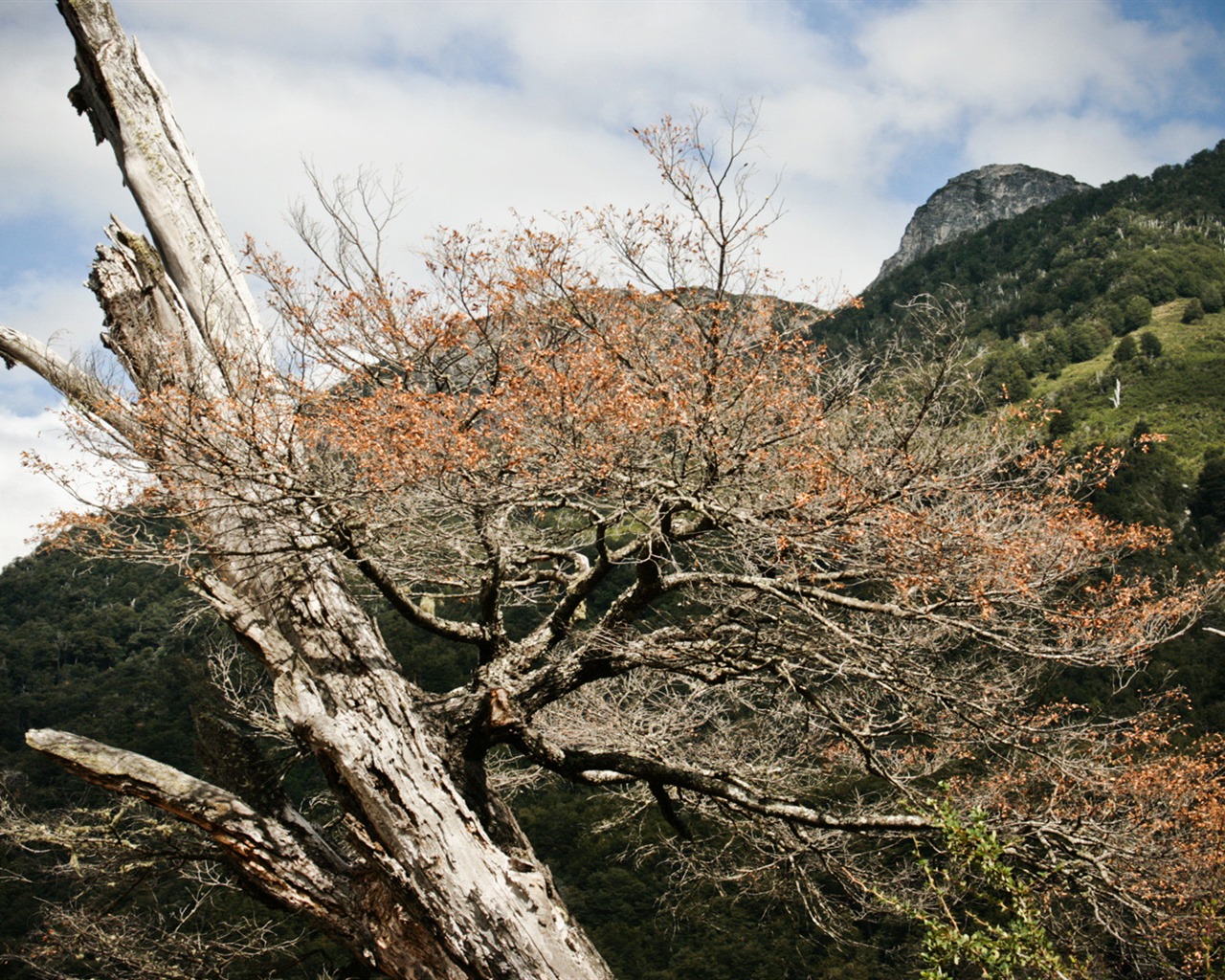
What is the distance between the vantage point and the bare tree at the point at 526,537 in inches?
202

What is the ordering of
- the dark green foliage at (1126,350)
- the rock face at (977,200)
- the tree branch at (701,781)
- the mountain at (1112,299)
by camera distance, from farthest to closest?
the rock face at (977,200) → the dark green foliage at (1126,350) → the mountain at (1112,299) → the tree branch at (701,781)

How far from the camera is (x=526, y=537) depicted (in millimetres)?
6453

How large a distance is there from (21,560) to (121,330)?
43198mm

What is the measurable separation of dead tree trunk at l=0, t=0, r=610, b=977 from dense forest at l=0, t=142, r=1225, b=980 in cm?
54

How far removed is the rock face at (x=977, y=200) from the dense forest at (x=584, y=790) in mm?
34550

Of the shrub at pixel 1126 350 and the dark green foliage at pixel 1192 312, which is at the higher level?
the dark green foliage at pixel 1192 312

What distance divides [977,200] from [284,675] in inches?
4976

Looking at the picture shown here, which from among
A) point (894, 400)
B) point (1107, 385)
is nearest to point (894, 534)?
point (894, 400)

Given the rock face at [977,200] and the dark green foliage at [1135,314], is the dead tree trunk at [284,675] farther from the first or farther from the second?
the rock face at [977,200]

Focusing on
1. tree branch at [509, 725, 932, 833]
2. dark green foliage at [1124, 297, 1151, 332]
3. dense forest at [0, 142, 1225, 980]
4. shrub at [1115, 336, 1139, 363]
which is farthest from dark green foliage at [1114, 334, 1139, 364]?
tree branch at [509, 725, 932, 833]

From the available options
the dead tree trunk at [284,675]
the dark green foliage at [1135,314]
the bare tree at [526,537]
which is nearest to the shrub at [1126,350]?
the dark green foliage at [1135,314]

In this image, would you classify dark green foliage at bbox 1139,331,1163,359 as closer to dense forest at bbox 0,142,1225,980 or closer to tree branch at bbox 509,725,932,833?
dense forest at bbox 0,142,1225,980

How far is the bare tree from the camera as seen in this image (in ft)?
16.9

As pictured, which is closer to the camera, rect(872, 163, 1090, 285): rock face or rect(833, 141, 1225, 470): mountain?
rect(833, 141, 1225, 470): mountain
